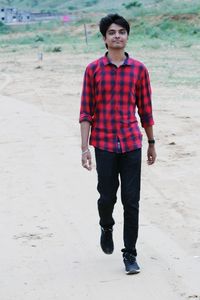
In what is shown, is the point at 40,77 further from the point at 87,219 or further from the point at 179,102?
the point at 87,219

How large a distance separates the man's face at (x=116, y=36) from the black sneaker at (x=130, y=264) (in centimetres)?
145

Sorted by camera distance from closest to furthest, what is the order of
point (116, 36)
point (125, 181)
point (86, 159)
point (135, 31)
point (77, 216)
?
point (116, 36)
point (125, 181)
point (86, 159)
point (77, 216)
point (135, 31)

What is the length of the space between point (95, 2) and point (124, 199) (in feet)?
349

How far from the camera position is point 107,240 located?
587 cm

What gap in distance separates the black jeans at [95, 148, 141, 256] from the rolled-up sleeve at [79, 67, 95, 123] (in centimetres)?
24

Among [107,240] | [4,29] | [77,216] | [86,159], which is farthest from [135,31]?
[86,159]

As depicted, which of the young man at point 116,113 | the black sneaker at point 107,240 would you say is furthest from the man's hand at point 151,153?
the black sneaker at point 107,240

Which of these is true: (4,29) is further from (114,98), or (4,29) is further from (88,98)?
(114,98)

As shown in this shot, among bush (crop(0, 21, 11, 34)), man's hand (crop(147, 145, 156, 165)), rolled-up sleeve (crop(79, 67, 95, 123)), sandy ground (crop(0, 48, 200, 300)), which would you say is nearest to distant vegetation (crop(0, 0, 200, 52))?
bush (crop(0, 21, 11, 34))

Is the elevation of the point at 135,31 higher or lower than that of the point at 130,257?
lower

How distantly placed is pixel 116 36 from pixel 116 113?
52cm

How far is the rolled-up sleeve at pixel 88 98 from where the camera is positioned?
18.0 feet

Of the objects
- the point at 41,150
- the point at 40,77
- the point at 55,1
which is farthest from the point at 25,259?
the point at 55,1

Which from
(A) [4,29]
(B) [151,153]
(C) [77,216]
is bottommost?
(A) [4,29]
